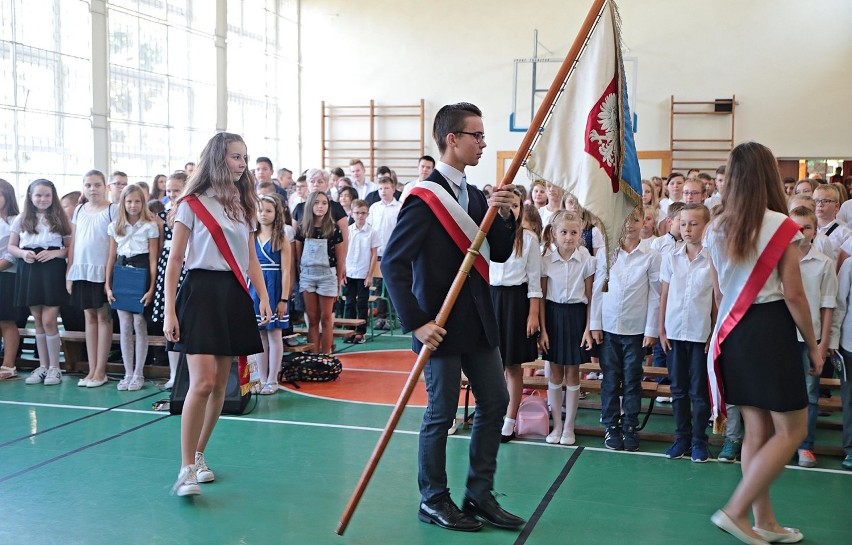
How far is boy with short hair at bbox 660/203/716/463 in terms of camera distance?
182 inches

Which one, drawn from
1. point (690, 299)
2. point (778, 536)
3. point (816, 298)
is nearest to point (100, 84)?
point (690, 299)

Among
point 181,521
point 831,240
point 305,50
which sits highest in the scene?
point 305,50

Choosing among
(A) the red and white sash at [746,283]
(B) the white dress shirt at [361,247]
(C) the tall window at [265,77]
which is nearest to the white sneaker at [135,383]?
(B) the white dress shirt at [361,247]

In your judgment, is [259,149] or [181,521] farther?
[259,149]

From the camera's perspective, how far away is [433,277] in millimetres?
3447

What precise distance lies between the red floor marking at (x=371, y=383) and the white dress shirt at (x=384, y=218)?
1627 mm

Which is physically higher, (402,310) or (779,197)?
(779,197)

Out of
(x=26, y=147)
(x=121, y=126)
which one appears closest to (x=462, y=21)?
(x=121, y=126)

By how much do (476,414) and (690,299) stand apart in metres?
1.73

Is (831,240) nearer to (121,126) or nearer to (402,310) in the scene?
(402,310)

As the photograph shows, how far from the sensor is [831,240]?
5.44 metres

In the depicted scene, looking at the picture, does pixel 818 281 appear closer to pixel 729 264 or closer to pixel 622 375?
pixel 622 375

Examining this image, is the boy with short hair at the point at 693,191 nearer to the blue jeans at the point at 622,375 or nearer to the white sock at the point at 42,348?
the blue jeans at the point at 622,375

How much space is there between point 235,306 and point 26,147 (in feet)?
27.5
